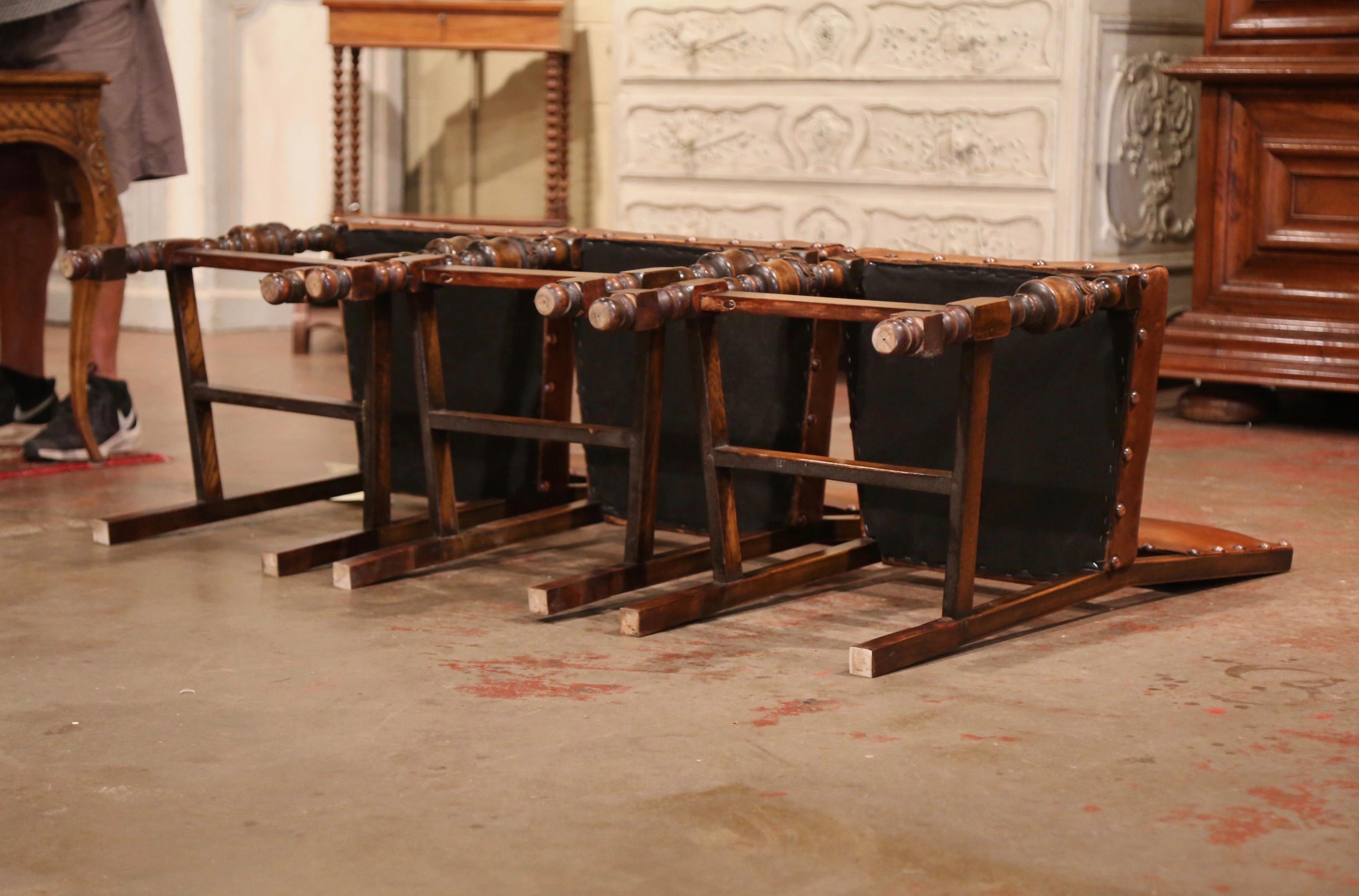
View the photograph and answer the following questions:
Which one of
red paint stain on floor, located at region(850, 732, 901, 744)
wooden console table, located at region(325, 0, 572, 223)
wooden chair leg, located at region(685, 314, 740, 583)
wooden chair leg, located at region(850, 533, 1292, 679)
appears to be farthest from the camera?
wooden console table, located at region(325, 0, 572, 223)

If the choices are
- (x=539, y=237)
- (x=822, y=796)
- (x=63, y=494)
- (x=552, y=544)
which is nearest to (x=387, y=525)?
(x=552, y=544)

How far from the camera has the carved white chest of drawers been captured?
4891 mm

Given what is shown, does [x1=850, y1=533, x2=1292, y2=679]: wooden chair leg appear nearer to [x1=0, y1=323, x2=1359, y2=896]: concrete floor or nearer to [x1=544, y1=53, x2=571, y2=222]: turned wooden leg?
[x1=0, y1=323, x2=1359, y2=896]: concrete floor

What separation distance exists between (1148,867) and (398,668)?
3.50ft

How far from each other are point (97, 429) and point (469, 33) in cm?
263

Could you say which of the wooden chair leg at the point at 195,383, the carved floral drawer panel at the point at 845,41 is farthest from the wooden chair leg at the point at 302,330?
the wooden chair leg at the point at 195,383

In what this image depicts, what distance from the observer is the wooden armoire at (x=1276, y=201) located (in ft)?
14.6

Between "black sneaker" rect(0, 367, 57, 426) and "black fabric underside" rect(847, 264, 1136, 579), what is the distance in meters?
2.19

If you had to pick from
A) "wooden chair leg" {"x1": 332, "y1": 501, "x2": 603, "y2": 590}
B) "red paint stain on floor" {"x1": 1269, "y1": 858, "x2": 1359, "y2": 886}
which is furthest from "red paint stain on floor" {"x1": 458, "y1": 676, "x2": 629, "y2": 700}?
"red paint stain on floor" {"x1": 1269, "y1": 858, "x2": 1359, "y2": 886}

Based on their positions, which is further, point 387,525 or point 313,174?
point 313,174

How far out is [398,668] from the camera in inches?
88.4

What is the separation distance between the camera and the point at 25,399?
4051 millimetres

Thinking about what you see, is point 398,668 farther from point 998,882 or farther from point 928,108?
point 928,108

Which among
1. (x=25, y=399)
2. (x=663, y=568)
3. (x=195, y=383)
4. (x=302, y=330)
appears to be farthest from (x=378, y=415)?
(x=302, y=330)
